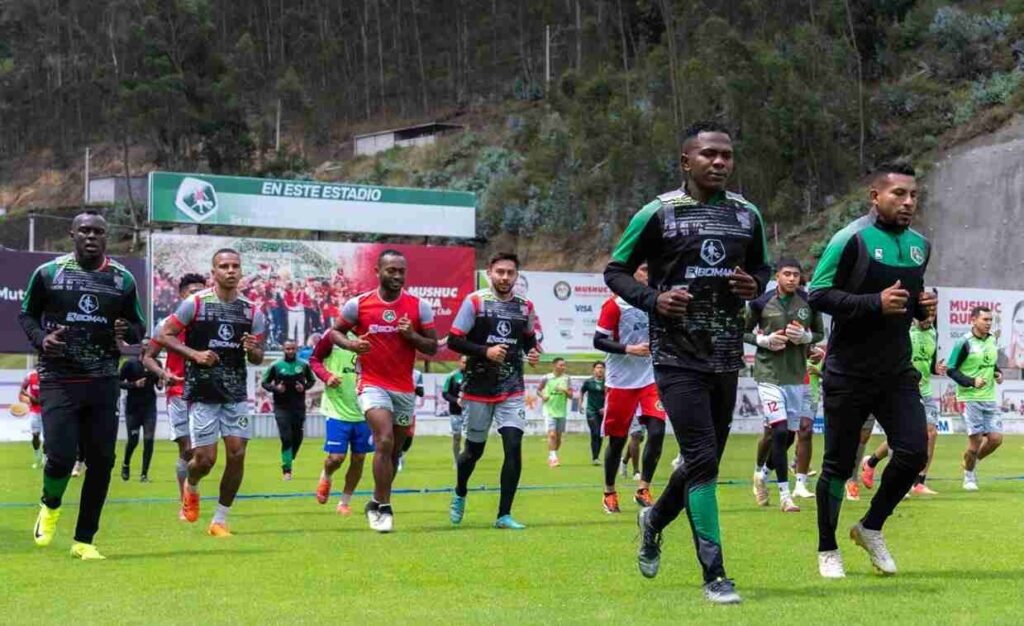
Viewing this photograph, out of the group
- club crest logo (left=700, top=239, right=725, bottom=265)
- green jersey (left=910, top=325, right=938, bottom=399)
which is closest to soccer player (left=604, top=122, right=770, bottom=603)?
club crest logo (left=700, top=239, right=725, bottom=265)

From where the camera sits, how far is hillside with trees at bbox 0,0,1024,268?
64.2m

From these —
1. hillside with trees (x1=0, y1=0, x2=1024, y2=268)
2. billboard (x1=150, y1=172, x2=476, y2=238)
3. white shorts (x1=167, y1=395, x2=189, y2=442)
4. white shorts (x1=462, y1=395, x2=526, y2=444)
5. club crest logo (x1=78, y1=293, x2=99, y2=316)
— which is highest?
hillside with trees (x1=0, y1=0, x2=1024, y2=268)

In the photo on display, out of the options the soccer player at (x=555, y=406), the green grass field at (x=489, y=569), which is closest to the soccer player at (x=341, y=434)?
the green grass field at (x=489, y=569)

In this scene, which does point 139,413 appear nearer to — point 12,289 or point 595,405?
point 595,405

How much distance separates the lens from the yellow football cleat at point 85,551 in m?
10.5

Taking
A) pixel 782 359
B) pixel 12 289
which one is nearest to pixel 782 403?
pixel 782 359

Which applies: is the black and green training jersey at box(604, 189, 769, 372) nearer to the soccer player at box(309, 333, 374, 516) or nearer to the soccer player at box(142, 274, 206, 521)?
the soccer player at box(142, 274, 206, 521)

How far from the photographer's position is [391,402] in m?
12.8

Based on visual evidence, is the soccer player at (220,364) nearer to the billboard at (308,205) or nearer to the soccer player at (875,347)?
the soccer player at (875,347)

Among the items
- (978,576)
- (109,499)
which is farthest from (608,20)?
(978,576)

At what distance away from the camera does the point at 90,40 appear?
324 ft

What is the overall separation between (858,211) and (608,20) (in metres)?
31.9

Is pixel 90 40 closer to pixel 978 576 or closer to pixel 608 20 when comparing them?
pixel 608 20

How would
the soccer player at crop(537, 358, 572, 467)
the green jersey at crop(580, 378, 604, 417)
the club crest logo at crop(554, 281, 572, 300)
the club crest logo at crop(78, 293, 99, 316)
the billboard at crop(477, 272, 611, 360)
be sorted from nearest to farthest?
the club crest logo at crop(78, 293, 99, 316), the soccer player at crop(537, 358, 572, 467), the green jersey at crop(580, 378, 604, 417), the billboard at crop(477, 272, 611, 360), the club crest logo at crop(554, 281, 572, 300)
